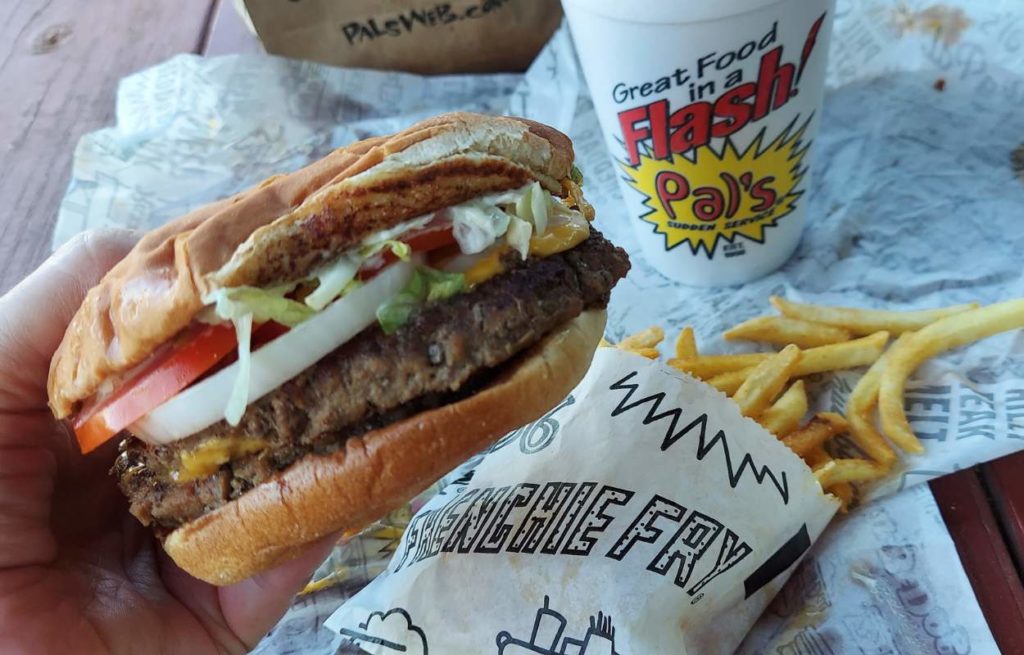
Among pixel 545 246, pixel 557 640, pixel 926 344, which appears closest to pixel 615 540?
pixel 557 640

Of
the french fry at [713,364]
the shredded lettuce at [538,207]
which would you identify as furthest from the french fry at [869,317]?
the shredded lettuce at [538,207]

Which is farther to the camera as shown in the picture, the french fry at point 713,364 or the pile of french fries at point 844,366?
the french fry at point 713,364

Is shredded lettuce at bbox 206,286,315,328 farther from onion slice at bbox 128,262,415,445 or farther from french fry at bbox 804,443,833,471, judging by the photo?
french fry at bbox 804,443,833,471

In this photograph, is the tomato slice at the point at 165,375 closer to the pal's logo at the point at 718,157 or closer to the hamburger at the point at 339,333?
the hamburger at the point at 339,333

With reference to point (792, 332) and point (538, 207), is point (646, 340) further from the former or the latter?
point (538, 207)

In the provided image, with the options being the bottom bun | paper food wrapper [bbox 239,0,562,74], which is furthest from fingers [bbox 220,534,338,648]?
paper food wrapper [bbox 239,0,562,74]

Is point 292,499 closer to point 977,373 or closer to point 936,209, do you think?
point 977,373

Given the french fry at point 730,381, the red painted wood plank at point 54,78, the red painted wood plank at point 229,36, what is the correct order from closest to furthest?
the french fry at point 730,381, the red painted wood plank at point 54,78, the red painted wood plank at point 229,36
